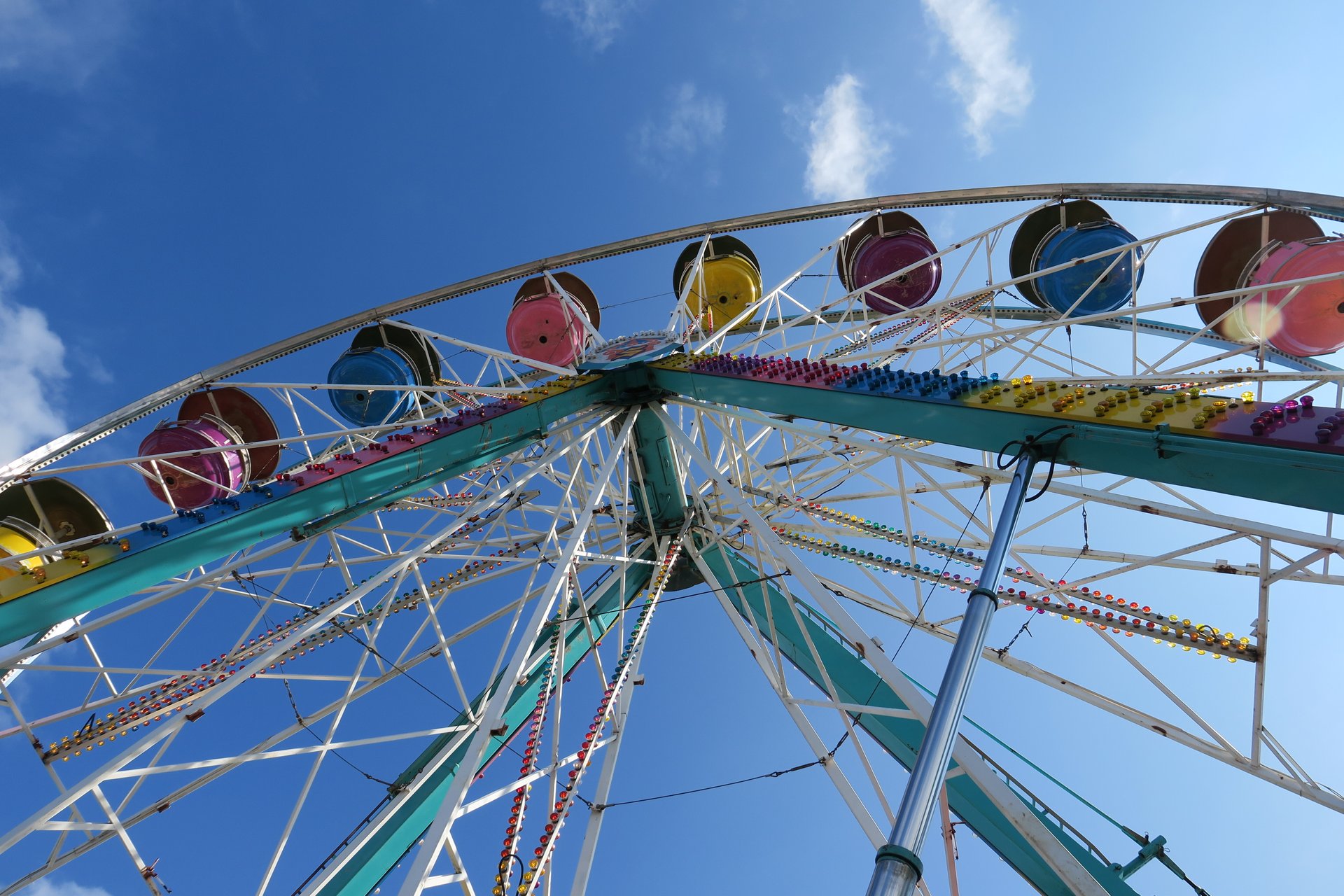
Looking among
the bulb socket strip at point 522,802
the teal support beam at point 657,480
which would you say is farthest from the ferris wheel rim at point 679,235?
the bulb socket strip at point 522,802

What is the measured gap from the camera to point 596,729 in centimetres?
882

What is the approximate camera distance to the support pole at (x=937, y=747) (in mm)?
3076

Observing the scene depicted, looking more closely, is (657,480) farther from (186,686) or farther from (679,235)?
(186,686)

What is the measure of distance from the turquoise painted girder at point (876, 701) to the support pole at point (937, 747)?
5.89 ft

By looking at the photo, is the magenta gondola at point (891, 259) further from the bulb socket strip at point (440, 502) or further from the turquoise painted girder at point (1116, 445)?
the bulb socket strip at point (440, 502)

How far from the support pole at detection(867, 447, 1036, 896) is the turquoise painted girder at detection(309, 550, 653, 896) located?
4013mm

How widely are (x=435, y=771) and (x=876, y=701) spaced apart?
5.82 meters

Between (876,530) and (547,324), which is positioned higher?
(547,324)

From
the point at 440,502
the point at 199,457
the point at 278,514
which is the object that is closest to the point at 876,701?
the point at 278,514

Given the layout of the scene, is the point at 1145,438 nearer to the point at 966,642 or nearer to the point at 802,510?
the point at 966,642

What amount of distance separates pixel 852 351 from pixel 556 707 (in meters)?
8.61

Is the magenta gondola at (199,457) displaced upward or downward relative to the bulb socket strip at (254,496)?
upward

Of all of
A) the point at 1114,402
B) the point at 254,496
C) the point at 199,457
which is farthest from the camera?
the point at 199,457

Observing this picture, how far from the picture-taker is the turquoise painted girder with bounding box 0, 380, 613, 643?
264 inches
